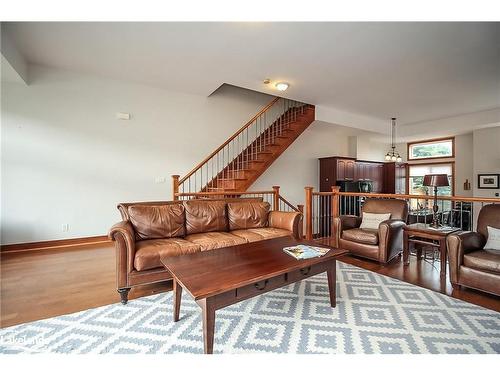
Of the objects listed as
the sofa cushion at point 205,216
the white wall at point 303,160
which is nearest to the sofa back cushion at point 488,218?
the sofa cushion at point 205,216

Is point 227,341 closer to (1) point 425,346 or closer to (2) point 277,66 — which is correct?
(1) point 425,346

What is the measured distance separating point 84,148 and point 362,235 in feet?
15.8

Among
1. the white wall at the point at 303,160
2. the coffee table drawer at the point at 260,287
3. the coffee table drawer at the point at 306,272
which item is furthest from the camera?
the white wall at the point at 303,160

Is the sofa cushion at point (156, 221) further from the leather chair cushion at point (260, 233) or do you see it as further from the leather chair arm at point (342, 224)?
the leather chair arm at point (342, 224)

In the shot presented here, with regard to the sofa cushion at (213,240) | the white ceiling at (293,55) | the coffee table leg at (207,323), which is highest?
the white ceiling at (293,55)

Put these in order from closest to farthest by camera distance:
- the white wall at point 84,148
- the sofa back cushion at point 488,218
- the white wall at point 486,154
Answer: the sofa back cushion at point 488,218 → the white wall at point 84,148 → the white wall at point 486,154

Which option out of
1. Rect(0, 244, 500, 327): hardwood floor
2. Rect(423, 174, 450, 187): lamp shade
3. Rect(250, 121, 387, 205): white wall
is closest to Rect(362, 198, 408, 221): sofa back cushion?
Rect(423, 174, 450, 187): lamp shade

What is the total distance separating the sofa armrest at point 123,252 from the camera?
2240 mm

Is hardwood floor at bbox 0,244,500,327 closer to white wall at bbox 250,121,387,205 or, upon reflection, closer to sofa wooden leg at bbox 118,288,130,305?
sofa wooden leg at bbox 118,288,130,305

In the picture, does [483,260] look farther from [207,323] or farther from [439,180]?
[207,323]

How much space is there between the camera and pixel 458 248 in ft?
8.09

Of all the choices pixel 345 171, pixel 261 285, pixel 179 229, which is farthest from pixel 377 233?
pixel 345 171

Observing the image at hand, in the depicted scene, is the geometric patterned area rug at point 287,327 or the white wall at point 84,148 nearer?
the geometric patterned area rug at point 287,327
